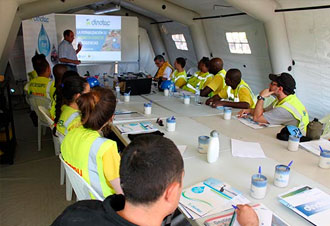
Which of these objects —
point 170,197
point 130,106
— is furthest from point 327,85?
point 170,197

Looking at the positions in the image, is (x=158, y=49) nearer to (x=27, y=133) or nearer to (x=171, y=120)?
(x=27, y=133)

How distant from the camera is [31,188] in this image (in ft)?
9.18

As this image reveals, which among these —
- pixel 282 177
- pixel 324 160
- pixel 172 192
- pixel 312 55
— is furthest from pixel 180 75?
pixel 172 192

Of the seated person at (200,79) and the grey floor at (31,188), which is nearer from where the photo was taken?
the grey floor at (31,188)

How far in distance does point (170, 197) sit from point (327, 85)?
396cm

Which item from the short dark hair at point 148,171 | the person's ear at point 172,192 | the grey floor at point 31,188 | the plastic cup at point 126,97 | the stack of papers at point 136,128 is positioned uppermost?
the short dark hair at point 148,171

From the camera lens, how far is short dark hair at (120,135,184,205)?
849 millimetres

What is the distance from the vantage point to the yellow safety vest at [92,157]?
4.77ft

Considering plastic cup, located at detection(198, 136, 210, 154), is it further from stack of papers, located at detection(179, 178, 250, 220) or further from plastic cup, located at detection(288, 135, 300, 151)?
plastic cup, located at detection(288, 135, 300, 151)

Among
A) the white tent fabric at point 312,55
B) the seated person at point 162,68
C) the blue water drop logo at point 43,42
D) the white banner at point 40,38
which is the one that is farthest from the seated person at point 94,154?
the blue water drop logo at point 43,42

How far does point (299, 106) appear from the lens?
2.54 meters

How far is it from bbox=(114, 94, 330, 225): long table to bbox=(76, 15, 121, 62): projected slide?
4989 millimetres

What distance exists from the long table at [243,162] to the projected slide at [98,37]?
4989 mm

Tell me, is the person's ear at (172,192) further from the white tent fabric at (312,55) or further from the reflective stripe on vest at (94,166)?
the white tent fabric at (312,55)
